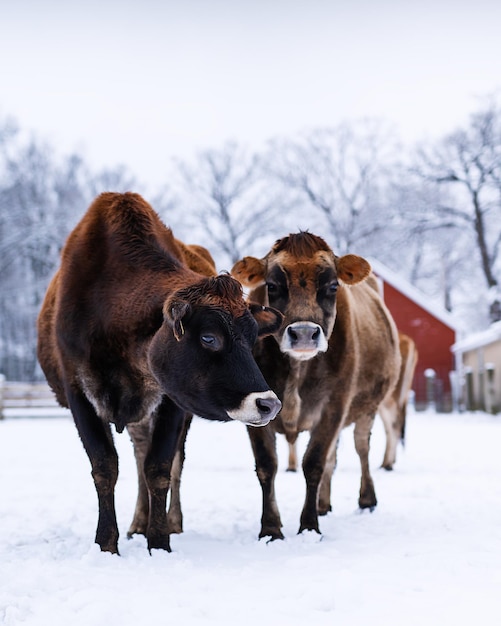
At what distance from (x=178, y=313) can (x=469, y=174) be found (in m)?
32.9

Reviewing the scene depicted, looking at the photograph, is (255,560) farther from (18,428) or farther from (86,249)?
(18,428)

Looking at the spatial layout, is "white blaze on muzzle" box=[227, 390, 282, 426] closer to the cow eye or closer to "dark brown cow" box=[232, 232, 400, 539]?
the cow eye

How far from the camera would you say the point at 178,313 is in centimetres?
412

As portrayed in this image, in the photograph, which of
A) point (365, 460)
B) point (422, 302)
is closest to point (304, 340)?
point (365, 460)

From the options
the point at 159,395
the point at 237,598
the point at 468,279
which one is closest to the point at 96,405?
the point at 159,395

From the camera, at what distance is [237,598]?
358cm

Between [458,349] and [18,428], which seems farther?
[458,349]

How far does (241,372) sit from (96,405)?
114 centimetres

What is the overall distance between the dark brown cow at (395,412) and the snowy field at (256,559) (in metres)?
0.63

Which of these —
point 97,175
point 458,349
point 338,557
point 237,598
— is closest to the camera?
point 237,598

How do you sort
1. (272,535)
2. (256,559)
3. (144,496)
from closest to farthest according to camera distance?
(256,559), (272,535), (144,496)

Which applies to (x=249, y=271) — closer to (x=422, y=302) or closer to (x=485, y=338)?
(x=485, y=338)

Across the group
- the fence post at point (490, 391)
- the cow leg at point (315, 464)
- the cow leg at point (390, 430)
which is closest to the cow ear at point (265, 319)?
the cow leg at point (315, 464)

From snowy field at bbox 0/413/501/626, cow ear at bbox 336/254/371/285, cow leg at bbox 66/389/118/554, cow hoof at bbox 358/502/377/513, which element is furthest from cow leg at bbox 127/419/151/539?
cow hoof at bbox 358/502/377/513
